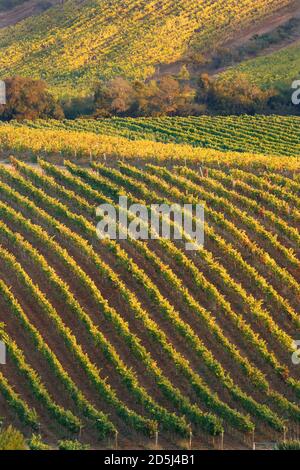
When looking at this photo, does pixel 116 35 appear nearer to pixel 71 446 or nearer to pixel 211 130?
pixel 211 130

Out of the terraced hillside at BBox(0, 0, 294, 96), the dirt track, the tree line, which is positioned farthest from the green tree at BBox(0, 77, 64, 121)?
the dirt track

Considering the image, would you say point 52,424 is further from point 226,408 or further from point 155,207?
point 155,207

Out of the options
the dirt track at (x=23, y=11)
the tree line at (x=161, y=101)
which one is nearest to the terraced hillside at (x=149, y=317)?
the tree line at (x=161, y=101)

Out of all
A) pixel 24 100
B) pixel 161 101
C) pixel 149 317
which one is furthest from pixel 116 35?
pixel 149 317

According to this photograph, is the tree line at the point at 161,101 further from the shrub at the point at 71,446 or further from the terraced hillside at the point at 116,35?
the shrub at the point at 71,446

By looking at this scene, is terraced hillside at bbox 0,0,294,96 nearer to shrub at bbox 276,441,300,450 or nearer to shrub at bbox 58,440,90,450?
shrub at bbox 58,440,90,450
